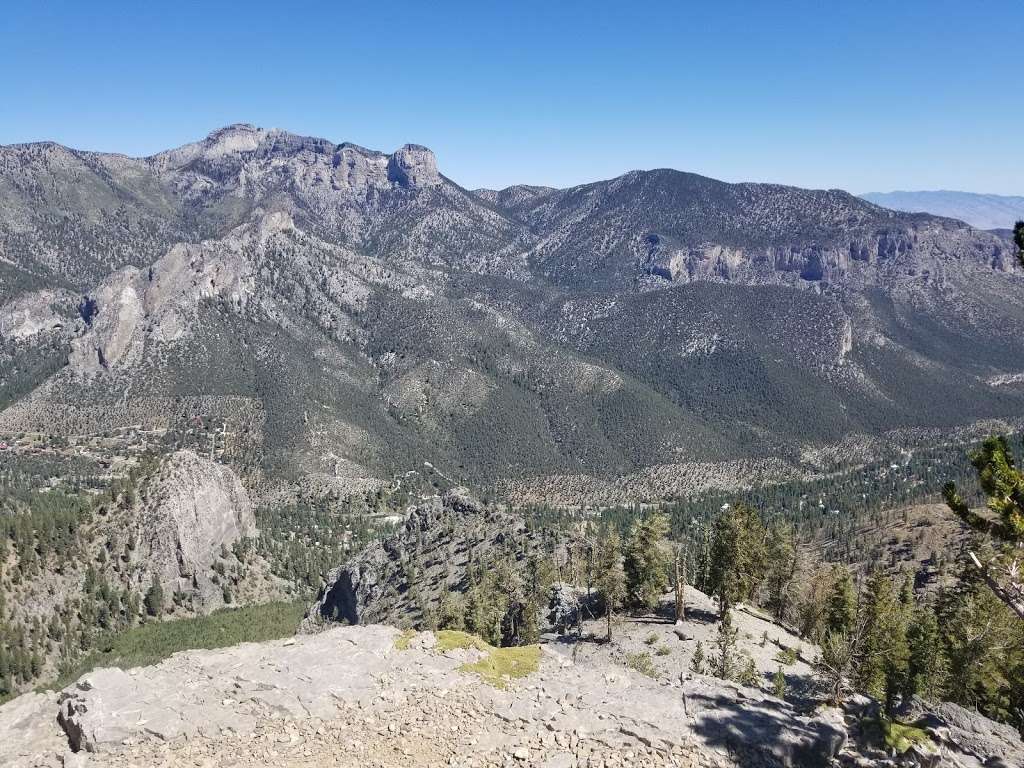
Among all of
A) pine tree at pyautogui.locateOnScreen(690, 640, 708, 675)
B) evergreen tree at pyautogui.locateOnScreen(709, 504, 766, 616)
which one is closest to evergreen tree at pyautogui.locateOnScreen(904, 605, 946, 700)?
evergreen tree at pyautogui.locateOnScreen(709, 504, 766, 616)

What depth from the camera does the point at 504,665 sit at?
99.2 feet

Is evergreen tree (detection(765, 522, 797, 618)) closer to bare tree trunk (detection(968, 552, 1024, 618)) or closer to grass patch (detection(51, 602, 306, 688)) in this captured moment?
bare tree trunk (detection(968, 552, 1024, 618))

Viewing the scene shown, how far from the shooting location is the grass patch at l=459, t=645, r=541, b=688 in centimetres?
2884

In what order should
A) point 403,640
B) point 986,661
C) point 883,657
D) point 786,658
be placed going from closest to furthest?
1. point 403,640
2. point 986,661
3. point 883,657
4. point 786,658

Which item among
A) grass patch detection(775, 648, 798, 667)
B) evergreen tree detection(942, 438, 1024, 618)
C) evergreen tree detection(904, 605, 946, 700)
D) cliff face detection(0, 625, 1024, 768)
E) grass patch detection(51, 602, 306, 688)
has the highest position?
evergreen tree detection(942, 438, 1024, 618)

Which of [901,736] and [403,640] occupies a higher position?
[403,640]

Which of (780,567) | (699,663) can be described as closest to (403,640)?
(699,663)

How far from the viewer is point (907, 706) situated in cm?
3662

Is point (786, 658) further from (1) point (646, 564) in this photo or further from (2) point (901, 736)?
(2) point (901, 736)

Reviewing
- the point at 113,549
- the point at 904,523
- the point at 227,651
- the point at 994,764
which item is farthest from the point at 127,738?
the point at 904,523

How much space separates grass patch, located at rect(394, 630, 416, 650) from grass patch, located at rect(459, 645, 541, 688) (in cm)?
387

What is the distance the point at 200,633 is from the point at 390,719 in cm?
11130

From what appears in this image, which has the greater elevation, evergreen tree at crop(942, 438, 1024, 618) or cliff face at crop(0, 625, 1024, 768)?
evergreen tree at crop(942, 438, 1024, 618)

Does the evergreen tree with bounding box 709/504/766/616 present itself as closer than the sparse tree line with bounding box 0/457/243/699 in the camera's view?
Yes
